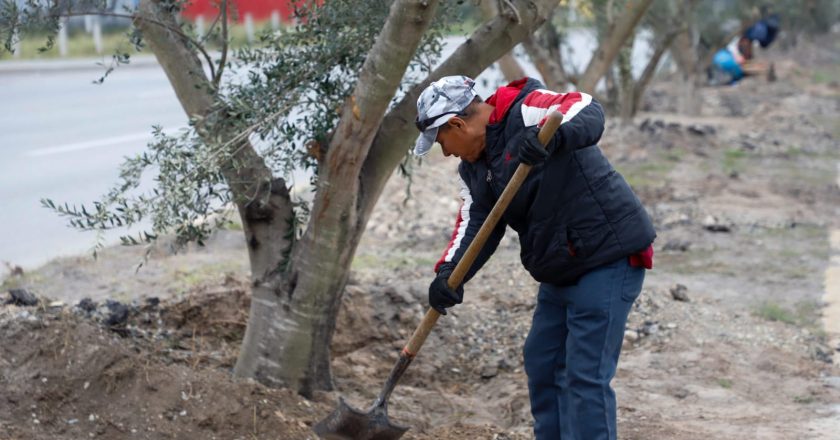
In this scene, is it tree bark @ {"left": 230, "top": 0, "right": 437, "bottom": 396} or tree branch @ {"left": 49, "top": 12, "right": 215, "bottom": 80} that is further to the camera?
tree branch @ {"left": 49, "top": 12, "right": 215, "bottom": 80}

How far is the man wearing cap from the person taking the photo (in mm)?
3779

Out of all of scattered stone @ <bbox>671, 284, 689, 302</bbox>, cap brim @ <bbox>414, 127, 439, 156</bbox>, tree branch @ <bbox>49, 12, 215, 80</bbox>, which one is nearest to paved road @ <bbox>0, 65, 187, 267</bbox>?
tree branch @ <bbox>49, 12, 215, 80</bbox>

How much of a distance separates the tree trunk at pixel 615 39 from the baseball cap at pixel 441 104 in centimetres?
415

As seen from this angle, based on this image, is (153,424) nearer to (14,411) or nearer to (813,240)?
(14,411)

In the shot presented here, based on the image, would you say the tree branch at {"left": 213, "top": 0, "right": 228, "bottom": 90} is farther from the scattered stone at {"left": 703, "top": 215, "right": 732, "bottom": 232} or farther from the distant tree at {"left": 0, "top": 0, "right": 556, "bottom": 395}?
the scattered stone at {"left": 703, "top": 215, "right": 732, "bottom": 232}

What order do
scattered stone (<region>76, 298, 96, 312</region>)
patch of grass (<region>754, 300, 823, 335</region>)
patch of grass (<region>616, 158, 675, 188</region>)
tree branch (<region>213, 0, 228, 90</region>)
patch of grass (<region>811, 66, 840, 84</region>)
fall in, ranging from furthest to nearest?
1. patch of grass (<region>811, 66, 840, 84</region>)
2. patch of grass (<region>616, 158, 675, 188</region>)
3. patch of grass (<region>754, 300, 823, 335</region>)
4. scattered stone (<region>76, 298, 96, 312</region>)
5. tree branch (<region>213, 0, 228, 90</region>)

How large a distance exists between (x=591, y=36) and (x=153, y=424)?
13.3 m

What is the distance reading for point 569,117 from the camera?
12.0 ft

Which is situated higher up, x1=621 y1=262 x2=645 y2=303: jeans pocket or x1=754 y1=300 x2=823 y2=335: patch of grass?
x1=621 y1=262 x2=645 y2=303: jeans pocket

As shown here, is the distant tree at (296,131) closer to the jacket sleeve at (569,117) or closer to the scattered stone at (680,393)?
the jacket sleeve at (569,117)

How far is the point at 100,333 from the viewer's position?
510cm

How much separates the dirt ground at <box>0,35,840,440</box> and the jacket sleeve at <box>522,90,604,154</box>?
1731 mm

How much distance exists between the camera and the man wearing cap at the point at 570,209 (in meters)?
3.78

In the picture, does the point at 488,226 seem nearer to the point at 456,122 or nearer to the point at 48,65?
the point at 456,122
